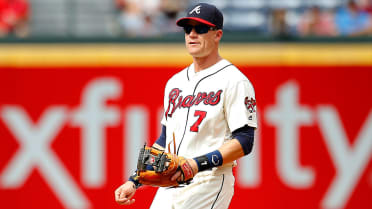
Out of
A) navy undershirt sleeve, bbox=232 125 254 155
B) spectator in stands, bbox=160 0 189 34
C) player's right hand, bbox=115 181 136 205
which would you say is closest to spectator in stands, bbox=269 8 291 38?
spectator in stands, bbox=160 0 189 34

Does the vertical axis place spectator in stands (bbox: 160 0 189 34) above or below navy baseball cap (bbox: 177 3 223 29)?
below

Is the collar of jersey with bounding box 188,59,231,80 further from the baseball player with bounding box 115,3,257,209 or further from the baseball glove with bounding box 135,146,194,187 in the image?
the baseball glove with bounding box 135,146,194,187

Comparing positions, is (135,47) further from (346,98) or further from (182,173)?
(182,173)

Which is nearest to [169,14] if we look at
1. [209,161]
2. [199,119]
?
[199,119]

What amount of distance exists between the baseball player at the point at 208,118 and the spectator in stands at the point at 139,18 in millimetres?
4634

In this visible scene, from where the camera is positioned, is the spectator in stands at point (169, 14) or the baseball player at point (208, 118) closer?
the baseball player at point (208, 118)

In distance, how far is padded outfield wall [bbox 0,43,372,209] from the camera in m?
7.59

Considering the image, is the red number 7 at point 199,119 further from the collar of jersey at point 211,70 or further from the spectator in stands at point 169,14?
the spectator in stands at point 169,14

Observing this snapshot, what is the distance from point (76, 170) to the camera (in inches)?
300

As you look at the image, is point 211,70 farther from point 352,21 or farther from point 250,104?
point 352,21

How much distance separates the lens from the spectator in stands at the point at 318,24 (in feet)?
27.6

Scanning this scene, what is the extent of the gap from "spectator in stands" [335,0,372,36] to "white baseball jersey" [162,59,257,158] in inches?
194

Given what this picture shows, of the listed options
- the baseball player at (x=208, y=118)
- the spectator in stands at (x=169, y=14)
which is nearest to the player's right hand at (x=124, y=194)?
the baseball player at (x=208, y=118)

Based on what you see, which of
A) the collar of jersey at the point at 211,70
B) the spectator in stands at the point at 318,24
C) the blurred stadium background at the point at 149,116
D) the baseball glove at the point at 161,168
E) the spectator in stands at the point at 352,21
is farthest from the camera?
the spectator in stands at the point at 318,24
